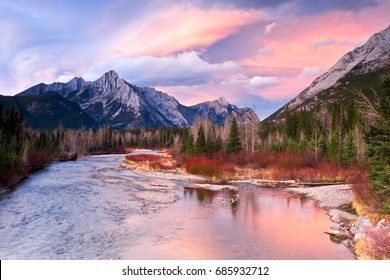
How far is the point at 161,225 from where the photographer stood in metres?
21.2

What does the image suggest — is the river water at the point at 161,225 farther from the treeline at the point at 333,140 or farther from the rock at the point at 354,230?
the treeline at the point at 333,140

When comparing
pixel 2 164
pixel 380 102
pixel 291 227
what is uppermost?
pixel 380 102

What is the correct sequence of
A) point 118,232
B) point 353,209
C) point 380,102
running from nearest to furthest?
point 380,102 → point 118,232 → point 353,209

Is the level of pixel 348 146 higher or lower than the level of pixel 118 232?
higher

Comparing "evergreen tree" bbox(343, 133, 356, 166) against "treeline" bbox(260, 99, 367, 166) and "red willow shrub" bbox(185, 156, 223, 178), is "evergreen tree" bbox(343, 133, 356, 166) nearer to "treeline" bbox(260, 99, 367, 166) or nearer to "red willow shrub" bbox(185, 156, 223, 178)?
"treeline" bbox(260, 99, 367, 166)

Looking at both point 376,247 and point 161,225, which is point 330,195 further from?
point 376,247

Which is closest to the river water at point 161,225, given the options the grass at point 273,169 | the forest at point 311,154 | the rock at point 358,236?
the rock at point 358,236

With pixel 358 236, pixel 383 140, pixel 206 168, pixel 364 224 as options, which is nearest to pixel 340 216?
pixel 364 224

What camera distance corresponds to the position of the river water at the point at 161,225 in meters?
16.3

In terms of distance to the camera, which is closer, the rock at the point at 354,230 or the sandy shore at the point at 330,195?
the rock at the point at 354,230

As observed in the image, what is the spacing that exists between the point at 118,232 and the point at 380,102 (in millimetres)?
15149

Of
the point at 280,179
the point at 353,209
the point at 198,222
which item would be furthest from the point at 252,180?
the point at 198,222
